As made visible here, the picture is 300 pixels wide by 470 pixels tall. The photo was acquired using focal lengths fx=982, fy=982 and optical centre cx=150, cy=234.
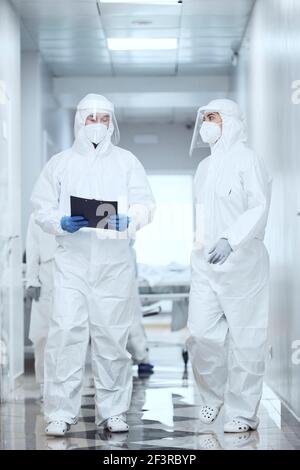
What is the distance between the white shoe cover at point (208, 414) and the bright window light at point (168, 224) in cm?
128

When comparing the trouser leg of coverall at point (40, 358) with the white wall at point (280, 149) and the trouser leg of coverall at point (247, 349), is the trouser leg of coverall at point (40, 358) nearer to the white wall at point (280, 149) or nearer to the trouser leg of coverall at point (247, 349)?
the white wall at point (280, 149)

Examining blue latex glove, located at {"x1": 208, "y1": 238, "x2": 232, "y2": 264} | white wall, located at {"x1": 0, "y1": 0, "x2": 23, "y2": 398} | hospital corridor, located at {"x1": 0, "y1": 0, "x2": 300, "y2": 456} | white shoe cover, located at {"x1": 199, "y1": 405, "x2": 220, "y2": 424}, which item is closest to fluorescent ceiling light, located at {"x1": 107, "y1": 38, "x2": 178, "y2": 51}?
hospital corridor, located at {"x1": 0, "y1": 0, "x2": 300, "y2": 456}

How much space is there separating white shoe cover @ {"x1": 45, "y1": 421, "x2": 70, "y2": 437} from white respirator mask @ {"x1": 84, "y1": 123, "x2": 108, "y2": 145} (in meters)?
1.10

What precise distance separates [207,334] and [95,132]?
906mm

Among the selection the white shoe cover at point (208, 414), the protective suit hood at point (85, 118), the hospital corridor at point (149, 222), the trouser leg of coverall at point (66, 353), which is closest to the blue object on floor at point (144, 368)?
the hospital corridor at point (149, 222)

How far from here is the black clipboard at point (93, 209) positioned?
3.72 m

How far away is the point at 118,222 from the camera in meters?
3.76

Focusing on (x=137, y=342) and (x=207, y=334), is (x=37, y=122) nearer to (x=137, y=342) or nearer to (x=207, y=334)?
(x=137, y=342)

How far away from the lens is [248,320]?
150 inches

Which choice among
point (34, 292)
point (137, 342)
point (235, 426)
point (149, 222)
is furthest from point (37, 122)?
point (235, 426)

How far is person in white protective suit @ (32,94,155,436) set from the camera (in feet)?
12.2

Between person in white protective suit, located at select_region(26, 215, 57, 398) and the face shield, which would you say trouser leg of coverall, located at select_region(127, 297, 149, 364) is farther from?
the face shield
